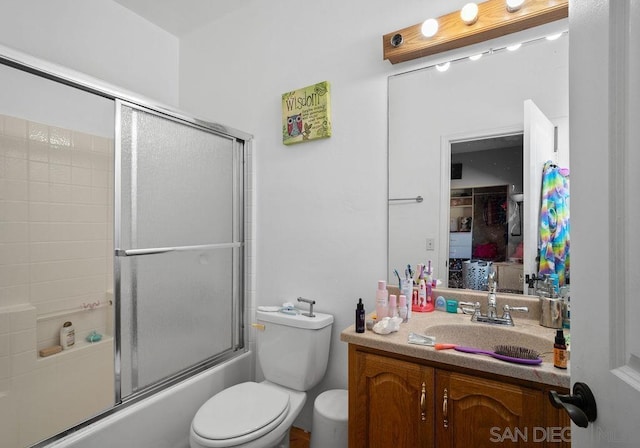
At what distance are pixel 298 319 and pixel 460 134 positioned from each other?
1203 mm

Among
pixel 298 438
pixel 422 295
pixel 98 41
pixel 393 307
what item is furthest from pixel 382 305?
pixel 98 41

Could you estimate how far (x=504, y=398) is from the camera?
39.8 inches

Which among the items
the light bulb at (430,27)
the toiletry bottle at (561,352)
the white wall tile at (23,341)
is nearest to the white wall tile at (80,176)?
the white wall tile at (23,341)

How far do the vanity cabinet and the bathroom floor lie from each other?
76cm

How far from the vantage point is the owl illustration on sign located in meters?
1.96

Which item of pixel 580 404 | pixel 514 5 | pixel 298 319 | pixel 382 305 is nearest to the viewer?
pixel 580 404

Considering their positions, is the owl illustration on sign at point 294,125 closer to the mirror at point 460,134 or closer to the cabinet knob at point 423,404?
the mirror at point 460,134

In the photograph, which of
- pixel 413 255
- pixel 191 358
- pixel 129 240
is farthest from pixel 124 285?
pixel 413 255

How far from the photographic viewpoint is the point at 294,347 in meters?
1.72

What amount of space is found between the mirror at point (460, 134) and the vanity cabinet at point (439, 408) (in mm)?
548

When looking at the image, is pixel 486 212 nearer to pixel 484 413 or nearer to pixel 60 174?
pixel 484 413

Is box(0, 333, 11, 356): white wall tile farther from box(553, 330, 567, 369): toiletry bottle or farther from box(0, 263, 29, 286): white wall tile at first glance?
box(553, 330, 567, 369): toiletry bottle

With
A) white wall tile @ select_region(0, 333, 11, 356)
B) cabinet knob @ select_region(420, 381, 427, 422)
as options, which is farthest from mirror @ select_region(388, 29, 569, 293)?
white wall tile @ select_region(0, 333, 11, 356)

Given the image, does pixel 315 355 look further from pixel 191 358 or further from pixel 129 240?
pixel 129 240
